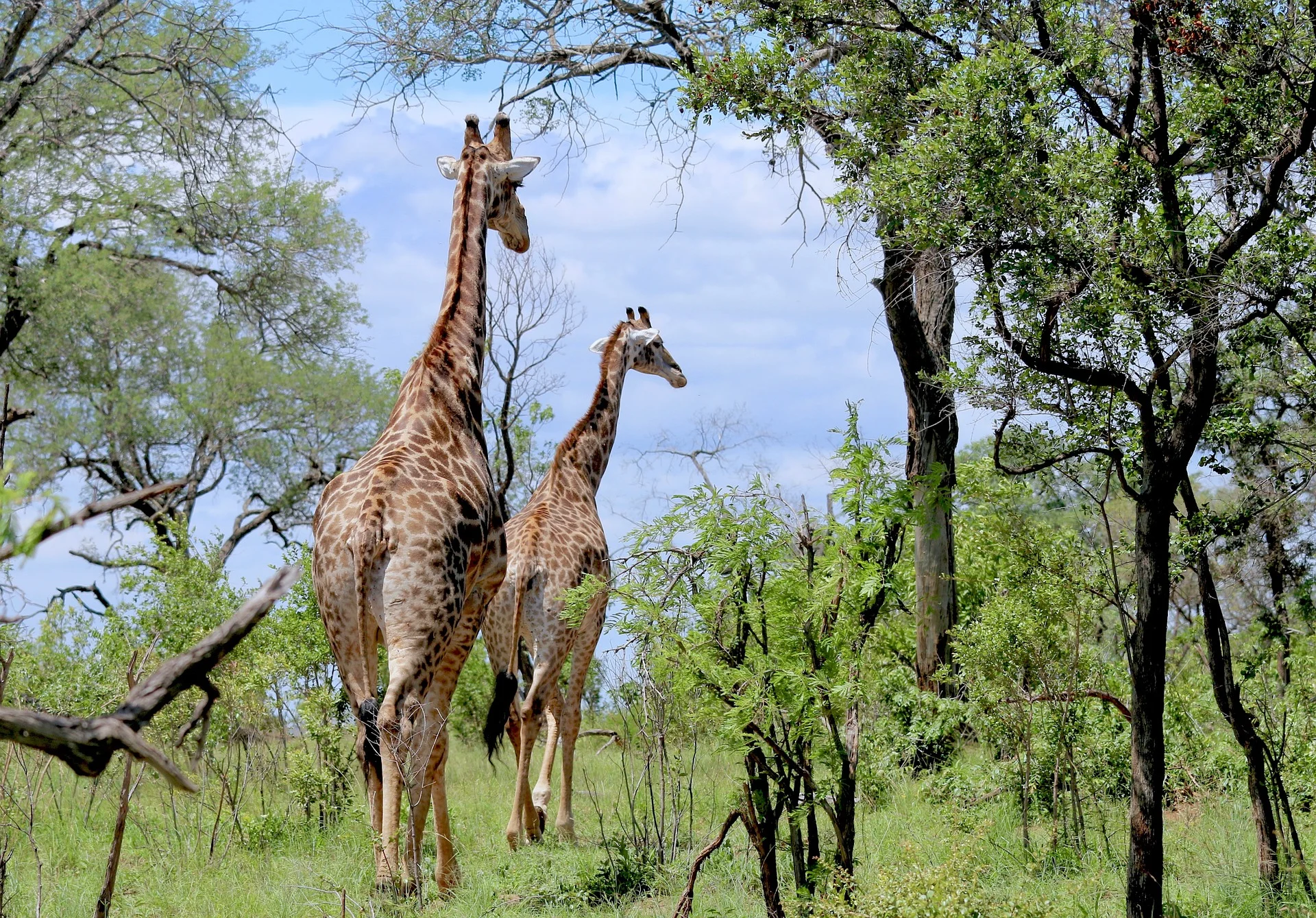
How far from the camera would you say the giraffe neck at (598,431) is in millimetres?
11141

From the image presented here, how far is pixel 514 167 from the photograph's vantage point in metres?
9.69

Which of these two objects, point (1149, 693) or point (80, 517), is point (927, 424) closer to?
point (1149, 693)

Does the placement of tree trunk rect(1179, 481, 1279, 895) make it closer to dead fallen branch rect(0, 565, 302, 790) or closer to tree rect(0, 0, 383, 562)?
dead fallen branch rect(0, 565, 302, 790)

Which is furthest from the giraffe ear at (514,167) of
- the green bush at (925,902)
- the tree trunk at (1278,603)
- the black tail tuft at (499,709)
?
the tree trunk at (1278,603)

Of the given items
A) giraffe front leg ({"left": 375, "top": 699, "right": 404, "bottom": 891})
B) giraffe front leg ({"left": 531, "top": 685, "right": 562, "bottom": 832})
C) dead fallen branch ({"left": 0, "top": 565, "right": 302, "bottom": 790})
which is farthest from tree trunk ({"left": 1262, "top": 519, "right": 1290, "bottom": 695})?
dead fallen branch ({"left": 0, "top": 565, "right": 302, "bottom": 790})

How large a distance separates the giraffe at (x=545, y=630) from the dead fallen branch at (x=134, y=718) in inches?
243

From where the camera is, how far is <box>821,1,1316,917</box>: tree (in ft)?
21.4

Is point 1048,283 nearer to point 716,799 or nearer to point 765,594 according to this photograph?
point 765,594

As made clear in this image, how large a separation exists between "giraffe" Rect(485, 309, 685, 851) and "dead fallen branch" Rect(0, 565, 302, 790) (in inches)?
243

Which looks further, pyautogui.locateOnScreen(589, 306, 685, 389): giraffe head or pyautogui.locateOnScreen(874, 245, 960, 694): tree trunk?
pyautogui.locateOnScreen(589, 306, 685, 389): giraffe head

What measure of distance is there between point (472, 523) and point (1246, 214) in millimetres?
4853

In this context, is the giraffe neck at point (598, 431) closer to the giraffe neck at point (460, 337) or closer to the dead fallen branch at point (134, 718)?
the giraffe neck at point (460, 337)

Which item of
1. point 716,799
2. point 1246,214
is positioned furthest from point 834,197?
point 716,799

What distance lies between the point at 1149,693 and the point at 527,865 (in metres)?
3.95
